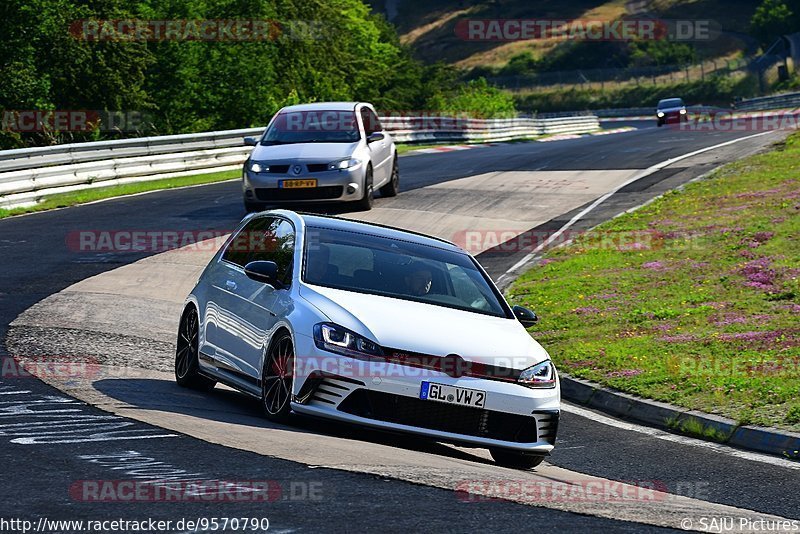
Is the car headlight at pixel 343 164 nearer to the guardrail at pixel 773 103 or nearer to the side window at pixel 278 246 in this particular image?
the side window at pixel 278 246

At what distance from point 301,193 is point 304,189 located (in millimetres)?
105

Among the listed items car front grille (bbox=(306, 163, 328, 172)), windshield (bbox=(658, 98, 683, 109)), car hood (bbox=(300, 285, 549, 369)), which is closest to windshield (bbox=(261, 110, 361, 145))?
car front grille (bbox=(306, 163, 328, 172))

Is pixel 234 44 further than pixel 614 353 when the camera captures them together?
Yes

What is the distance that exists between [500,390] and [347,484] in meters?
2.23

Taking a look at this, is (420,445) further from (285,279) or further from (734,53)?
(734,53)

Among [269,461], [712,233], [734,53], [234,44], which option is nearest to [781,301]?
[712,233]

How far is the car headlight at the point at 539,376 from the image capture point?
883cm

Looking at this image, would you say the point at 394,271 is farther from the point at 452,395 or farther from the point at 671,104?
the point at 671,104

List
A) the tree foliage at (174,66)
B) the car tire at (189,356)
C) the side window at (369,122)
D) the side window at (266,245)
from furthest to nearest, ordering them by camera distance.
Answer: the tree foliage at (174,66)
the side window at (369,122)
the car tire at (189,356)
the side window at (266,245)

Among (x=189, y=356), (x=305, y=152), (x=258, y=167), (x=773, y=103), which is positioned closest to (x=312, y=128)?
(x=305, y=152)

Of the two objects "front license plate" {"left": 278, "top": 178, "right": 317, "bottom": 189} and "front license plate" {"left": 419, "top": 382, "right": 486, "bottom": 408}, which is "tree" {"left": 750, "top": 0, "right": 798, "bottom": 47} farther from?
"front license plate" {"left": 419, "top": 382, "right": 486, "bottom": 408}

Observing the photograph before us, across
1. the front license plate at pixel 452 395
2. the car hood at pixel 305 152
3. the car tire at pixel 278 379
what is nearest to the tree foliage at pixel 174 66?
the car hood at pixel 305 152

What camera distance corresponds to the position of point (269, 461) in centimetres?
714

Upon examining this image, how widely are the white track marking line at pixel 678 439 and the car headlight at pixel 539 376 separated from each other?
1.72 metres
